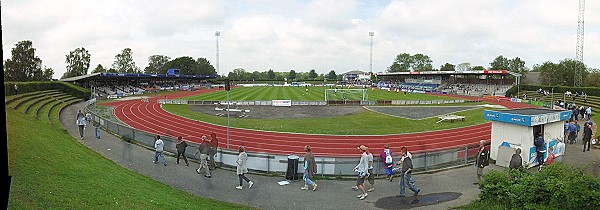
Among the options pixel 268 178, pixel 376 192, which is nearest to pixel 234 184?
pixel 268 178

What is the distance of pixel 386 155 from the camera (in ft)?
46.9

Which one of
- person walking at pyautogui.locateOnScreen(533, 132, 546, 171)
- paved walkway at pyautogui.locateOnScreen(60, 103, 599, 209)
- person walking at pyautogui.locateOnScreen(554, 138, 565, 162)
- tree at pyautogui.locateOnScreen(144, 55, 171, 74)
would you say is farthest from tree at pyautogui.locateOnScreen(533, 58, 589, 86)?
tree at pyautogui.locateOnScreen(144, 55, 171, 74)

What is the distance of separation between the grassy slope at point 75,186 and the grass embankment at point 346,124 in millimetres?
15905

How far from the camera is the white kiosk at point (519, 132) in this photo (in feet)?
53.1

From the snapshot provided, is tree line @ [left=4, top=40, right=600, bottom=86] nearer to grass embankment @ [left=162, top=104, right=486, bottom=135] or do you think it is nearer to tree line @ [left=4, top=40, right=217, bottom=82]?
tree line @ [left=4, top=40, right=217, bottom=82]

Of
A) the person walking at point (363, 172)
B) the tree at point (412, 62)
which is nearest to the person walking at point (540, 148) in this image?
the person walking at point (363, 172)

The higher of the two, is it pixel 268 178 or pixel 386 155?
pixel 386 155

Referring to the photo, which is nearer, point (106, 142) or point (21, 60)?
point (106, 142)

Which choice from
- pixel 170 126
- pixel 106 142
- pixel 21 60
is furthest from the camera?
pixel 21 60

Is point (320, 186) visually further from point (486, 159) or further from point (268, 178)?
point (486, 159)

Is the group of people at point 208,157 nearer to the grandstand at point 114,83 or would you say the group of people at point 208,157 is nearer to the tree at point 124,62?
the grandstand at point 114,83

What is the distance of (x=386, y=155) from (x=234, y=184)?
552 cm

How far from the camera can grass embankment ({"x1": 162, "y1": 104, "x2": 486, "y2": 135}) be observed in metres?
28.0

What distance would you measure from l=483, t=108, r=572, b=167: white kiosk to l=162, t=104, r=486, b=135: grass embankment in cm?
1006
